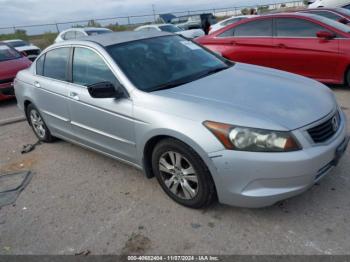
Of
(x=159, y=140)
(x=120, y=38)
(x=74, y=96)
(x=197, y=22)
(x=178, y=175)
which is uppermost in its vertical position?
(x=120, y=38)

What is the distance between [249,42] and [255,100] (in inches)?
181

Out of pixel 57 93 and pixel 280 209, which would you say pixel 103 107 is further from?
pixel 280 209

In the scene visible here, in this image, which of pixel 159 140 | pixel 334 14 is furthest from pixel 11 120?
pixel 334 14

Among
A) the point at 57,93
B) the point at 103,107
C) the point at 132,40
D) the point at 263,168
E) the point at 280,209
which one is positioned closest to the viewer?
the point at 263,168

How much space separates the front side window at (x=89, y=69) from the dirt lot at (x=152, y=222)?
44.7 inches

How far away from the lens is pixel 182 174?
307cm

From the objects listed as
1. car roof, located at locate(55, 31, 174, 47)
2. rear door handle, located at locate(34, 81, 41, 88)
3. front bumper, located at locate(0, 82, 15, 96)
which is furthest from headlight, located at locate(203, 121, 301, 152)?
front bumper, located at locate(0, 82, 15, 96)

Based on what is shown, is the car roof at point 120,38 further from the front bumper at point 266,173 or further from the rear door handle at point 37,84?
the front bumper at point 266,173

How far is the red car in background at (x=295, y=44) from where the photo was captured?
616 cm

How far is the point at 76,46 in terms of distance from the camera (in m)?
4.11

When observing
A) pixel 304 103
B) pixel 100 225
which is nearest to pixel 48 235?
pixel 100 225

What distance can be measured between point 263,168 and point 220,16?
134 feet

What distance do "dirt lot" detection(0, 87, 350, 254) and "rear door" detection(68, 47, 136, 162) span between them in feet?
1.50

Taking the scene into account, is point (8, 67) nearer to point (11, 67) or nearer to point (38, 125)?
point (11, 67)
